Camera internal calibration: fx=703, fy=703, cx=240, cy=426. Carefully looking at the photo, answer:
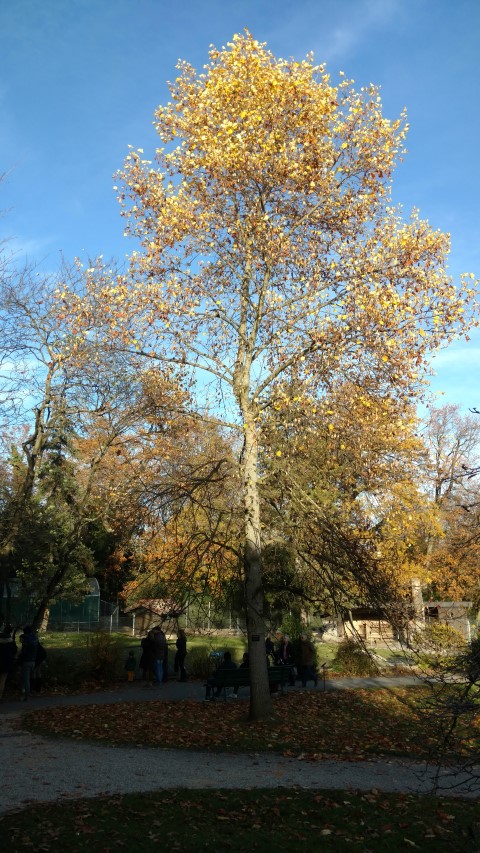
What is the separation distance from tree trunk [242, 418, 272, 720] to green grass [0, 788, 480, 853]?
4518 mm

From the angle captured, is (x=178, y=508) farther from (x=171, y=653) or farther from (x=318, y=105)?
(x=171, y=653)

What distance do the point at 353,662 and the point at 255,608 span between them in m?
10.4

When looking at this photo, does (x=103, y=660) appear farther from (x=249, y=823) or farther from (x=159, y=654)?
(x=249, y=823)

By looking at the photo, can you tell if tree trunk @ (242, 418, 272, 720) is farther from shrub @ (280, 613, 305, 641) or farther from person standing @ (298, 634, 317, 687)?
shrub @ (280, 613, 305, 641)

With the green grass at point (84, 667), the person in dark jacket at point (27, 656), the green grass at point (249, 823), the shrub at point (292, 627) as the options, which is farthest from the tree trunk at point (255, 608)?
the shrub at point (292, 627)

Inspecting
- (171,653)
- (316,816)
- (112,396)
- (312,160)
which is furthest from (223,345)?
(171,653)

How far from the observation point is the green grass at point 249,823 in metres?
6.45

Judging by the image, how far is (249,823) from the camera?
23.8 ft

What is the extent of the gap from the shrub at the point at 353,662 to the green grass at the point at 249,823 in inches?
529

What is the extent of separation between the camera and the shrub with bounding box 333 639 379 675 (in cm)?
2152

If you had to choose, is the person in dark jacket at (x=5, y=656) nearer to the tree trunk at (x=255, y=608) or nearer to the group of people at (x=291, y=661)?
the group of people at (x=291, y=661)

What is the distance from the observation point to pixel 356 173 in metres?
13.2

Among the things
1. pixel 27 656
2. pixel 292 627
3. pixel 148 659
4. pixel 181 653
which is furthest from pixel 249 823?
pixel 292 627

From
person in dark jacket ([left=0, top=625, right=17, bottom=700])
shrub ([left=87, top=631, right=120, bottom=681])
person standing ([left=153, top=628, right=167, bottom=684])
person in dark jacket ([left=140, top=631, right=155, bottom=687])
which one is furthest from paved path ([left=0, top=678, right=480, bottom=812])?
shrub ([left=87, top=631, right=120, bottom=681])
